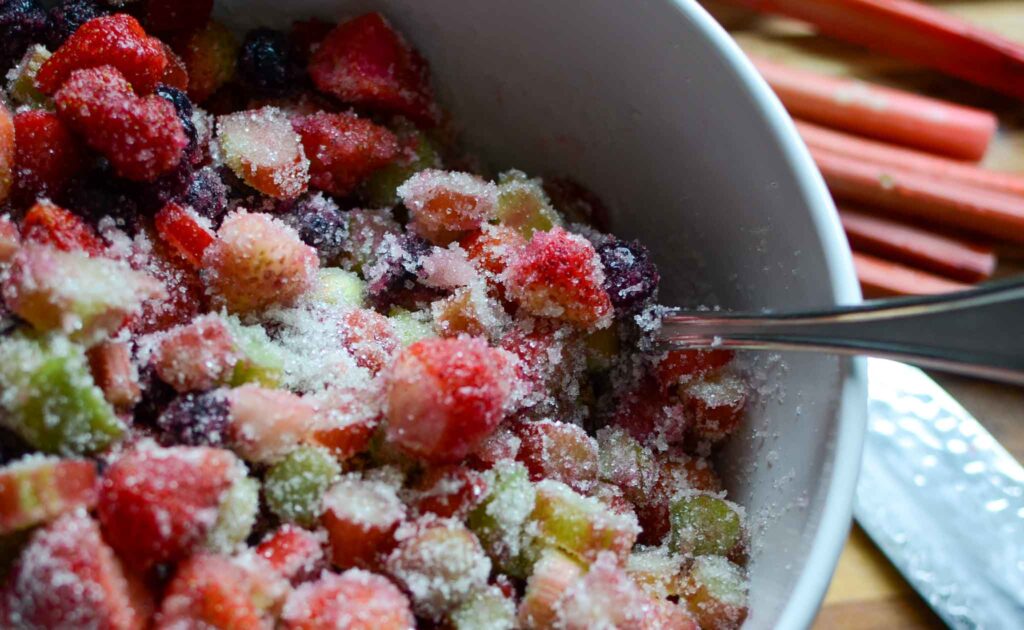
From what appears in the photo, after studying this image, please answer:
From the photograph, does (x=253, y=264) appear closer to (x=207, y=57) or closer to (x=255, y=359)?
(x=255, y=359)

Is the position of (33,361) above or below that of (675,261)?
above

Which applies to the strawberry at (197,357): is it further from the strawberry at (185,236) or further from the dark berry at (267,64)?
the dark berry at (267,64)

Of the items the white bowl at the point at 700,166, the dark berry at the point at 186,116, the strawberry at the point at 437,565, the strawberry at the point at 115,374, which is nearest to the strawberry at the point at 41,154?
the dark berry at the point at 186,116

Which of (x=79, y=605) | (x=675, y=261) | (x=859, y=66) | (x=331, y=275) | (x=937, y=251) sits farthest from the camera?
(x=859, y=66)

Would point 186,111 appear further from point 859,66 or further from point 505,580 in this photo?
point 859,66

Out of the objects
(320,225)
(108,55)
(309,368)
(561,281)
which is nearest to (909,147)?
(561,281)

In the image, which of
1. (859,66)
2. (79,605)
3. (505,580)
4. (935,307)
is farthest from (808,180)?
(859,66)

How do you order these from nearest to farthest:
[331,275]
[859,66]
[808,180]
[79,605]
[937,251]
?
[79,605] < [808,180] < [331,275] < [937,251] < [859,66]

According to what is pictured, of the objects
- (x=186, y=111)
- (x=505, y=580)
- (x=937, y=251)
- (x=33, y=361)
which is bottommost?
(x=937, y=251)

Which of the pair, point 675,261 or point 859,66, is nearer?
point 675,261
